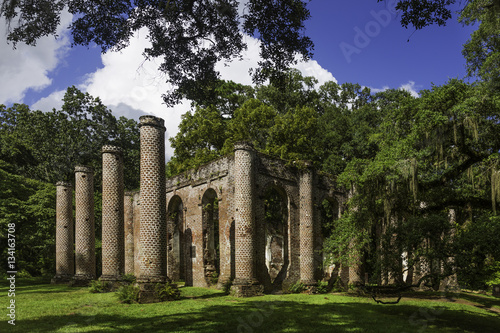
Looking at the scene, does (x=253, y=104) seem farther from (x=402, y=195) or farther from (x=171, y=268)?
(x=402, y=195)

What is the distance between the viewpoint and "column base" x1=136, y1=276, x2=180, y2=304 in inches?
546

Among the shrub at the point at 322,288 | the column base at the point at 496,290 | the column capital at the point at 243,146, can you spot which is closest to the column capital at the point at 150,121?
the column capital at the point at 243,146

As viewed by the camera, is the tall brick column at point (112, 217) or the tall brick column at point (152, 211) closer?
the tall brick column at point (152, 211)

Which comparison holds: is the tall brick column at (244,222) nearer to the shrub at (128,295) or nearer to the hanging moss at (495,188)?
the shrub at (128,295)

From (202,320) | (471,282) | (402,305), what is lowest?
(402,305)

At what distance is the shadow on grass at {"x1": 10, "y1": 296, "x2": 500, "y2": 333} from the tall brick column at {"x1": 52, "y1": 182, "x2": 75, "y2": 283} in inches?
468

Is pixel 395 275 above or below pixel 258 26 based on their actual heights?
below

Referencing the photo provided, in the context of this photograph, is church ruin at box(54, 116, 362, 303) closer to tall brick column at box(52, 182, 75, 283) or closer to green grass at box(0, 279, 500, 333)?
tall brick column at box(52, 182, 75, 283)

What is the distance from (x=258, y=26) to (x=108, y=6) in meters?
3.29

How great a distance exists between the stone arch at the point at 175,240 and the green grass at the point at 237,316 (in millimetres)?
9308

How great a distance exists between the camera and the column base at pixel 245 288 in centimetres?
1714

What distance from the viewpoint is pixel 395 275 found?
37.2 feet

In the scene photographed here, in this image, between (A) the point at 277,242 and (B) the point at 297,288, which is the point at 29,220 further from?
(B) the point at 297,288

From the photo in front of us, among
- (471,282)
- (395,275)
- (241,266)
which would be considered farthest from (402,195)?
(241,266)
